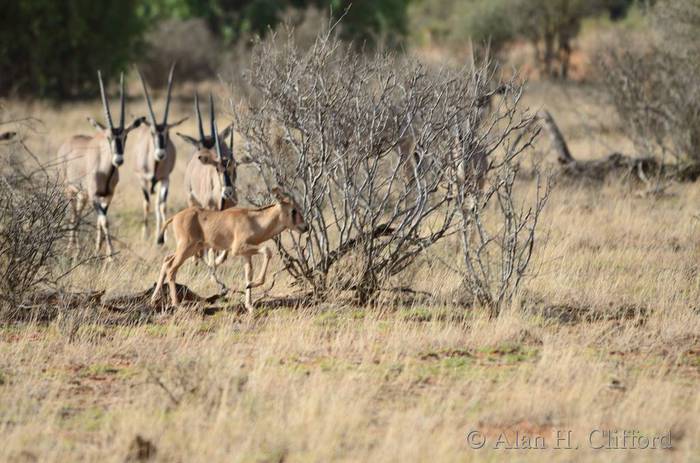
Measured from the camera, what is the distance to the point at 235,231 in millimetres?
8320

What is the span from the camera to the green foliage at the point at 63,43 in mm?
29203

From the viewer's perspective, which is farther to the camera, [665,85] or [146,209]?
[665,85]

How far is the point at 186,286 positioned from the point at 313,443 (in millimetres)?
3598

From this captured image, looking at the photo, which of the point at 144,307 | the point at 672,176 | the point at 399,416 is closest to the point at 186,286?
the point at 144,307

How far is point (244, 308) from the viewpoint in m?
8.37

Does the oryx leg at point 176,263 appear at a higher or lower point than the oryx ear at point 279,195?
lower

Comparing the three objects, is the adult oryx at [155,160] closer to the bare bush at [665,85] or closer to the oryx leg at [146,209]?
the oryx leg at [146,209]

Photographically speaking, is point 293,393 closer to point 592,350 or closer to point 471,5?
point 592,350

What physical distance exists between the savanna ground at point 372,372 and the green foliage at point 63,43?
20995 millimetres

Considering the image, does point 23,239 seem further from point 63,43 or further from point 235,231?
point 63,43

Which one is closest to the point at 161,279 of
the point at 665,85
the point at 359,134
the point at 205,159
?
the point at 359,134

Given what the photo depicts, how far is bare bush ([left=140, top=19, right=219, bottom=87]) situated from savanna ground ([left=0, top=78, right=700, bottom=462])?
86.9ft

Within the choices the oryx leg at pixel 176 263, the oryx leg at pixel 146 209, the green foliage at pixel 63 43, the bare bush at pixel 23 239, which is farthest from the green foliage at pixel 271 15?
the bare bush at pixel 23 239

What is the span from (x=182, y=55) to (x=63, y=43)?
19.0 feet
